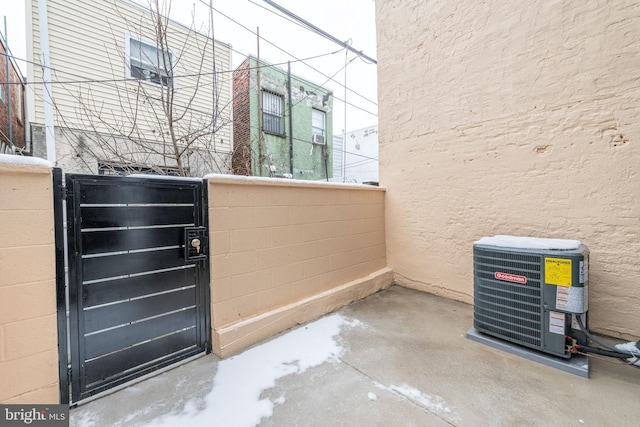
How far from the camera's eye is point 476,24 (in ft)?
10.2

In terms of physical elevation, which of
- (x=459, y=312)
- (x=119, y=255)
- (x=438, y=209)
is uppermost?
(x=438, y=209)

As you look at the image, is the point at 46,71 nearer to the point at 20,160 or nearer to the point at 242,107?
the point at 242,107

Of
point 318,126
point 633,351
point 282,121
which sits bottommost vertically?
point 633,351

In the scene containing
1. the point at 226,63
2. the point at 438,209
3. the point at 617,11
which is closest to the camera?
the point at 617,11

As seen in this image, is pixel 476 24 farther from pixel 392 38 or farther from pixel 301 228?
pixel 301 228

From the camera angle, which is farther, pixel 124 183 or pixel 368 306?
pixel 368 306

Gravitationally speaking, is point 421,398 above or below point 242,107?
below

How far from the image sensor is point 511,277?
222cm

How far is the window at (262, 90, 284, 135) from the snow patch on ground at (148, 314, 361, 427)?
7201 mm

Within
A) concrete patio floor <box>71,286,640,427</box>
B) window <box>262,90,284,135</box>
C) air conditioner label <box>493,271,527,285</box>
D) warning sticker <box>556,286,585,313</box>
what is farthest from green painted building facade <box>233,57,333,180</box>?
warning sticker <box>556,286,585,313</box>

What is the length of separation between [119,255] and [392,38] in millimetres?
4226

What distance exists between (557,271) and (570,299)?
0.67 feet

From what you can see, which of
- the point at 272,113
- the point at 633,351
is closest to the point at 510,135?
the point at 633,351

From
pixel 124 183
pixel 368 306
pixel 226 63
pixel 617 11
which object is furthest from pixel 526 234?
pixel 226 63
